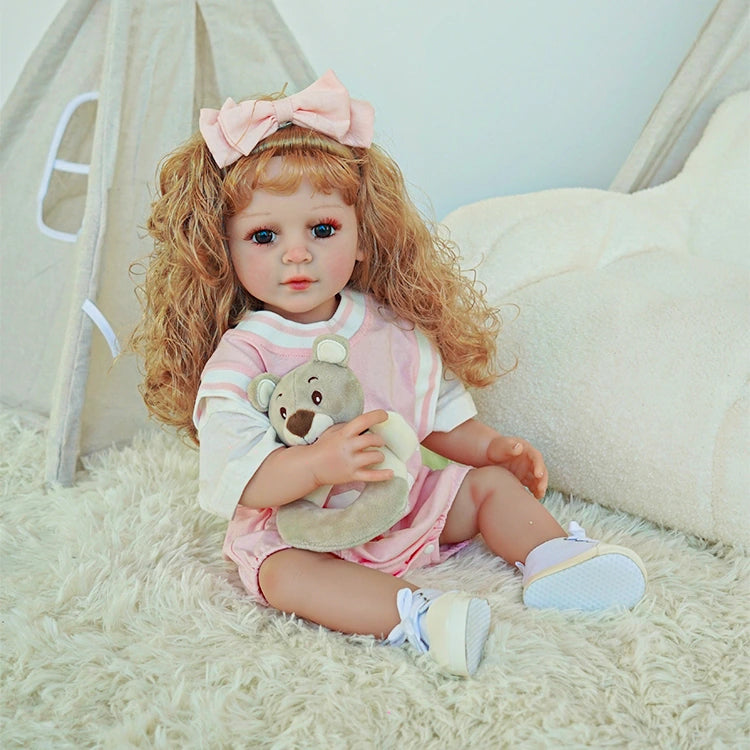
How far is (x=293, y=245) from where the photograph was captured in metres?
1.01

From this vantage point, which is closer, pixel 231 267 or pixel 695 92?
pixel 231 267

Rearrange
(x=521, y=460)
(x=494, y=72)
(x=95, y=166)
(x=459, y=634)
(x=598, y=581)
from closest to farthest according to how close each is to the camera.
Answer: (x=459, y=634) < (x=598, y=581) < (x=521, y=460) < (x=95, y=166) < (x=494, y=72)

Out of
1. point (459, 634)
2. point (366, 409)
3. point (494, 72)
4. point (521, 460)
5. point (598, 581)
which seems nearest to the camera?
point (459, 634)

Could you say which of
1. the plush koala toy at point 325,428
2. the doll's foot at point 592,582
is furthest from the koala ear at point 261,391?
the doll's foot at point 592,582

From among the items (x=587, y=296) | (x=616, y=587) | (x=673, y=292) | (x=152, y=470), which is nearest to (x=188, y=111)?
(x=152, y=470)

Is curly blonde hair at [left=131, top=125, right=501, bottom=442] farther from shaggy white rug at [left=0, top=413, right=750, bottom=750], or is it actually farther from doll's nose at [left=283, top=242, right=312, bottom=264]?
shaggy white rug at [left=0, top=413, right=750, bottom=750]

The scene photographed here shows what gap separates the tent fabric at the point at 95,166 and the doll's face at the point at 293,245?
10.7 inches

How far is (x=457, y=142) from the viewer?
1901 mm

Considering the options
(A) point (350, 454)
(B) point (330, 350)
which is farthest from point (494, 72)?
(A) point (350, 454)

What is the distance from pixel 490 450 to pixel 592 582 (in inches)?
10.1

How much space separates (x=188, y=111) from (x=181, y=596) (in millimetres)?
735

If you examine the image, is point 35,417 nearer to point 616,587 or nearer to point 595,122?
point 616,587

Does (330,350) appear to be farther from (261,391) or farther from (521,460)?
(521,460)

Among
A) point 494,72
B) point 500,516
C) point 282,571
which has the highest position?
point 494,72
